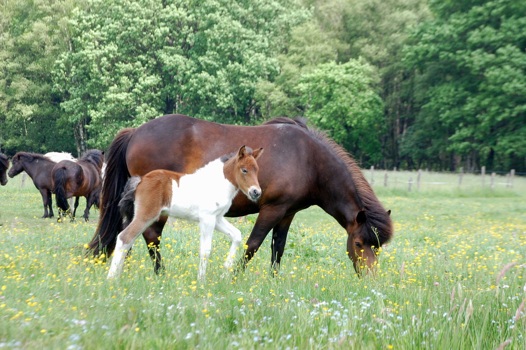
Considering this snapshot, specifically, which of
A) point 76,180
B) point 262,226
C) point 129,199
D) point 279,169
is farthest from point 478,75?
point 129,199

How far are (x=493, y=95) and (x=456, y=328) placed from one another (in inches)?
1553

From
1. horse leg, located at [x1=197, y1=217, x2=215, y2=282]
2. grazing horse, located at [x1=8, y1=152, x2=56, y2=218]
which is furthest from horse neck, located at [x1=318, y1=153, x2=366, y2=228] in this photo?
grazing horse, located at [x1=8, y1=152, x2=56, y2=218]

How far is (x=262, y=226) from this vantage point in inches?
290

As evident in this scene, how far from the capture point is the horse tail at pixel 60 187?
17.4 m

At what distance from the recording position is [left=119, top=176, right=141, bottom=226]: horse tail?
23.4ft

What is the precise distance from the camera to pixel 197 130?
7.89 m

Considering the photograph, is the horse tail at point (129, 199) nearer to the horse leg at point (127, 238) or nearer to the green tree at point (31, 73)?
the horse leg at point (127, 238)

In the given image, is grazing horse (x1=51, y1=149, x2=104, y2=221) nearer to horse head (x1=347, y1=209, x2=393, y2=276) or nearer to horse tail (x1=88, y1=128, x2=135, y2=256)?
horse tail (x1=88, y1=128, x2=135, y2=256)

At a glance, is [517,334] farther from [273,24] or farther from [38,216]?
[273,24]

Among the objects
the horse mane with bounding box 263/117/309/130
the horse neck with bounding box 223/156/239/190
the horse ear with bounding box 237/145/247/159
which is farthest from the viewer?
the horse mane with bounding box 263/117/309/130

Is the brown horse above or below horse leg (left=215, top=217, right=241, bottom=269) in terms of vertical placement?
above

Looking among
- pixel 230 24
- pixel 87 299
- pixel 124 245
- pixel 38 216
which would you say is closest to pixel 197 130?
pixel 124 245

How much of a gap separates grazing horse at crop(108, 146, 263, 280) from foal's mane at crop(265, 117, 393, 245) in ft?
4.50

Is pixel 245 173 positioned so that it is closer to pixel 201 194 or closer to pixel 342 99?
pixel 201 194
